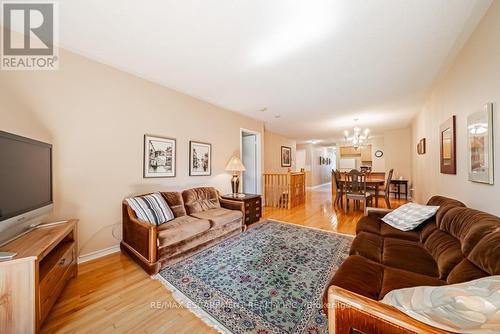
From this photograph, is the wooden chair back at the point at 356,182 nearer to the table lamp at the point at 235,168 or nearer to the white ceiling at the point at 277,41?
the white ceiling at the point at 277,41

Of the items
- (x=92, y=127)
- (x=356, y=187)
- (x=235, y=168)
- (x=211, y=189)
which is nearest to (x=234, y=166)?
(x=235, y=168)

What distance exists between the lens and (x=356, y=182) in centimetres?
451

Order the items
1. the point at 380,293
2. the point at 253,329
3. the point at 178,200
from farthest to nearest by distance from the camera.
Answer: the point at 178,200
the point at 253,329
the point at 380,293

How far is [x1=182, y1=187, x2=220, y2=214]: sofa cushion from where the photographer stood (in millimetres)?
3014

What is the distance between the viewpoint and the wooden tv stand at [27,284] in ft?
3.52

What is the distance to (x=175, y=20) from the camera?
1.71 meters

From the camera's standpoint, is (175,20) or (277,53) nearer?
(175,20)

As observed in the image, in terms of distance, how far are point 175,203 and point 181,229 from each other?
70 centimetres

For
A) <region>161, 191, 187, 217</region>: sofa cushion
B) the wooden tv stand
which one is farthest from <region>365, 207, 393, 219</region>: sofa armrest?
the wooden tv stand

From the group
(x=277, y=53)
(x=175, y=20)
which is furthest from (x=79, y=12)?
(x=277, y=53)

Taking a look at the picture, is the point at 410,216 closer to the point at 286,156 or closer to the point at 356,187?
the point at 356,187

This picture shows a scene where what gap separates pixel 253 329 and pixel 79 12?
299cm

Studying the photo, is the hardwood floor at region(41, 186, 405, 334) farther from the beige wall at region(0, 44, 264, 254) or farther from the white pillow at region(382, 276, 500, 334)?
the white pillow at region(382, 276, 500, 334)

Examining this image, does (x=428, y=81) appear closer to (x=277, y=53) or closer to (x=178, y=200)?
(x=277, y=53)
